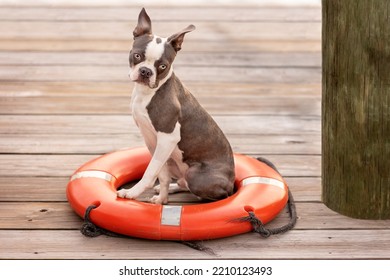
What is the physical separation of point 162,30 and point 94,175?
2.53 meters

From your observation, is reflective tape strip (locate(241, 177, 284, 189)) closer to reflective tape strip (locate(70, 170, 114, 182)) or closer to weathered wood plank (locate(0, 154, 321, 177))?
weathered wood plank (locate(0, 154, 321, 177))

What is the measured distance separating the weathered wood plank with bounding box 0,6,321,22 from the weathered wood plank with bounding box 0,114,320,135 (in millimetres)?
1806

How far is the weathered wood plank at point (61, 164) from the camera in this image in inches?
145

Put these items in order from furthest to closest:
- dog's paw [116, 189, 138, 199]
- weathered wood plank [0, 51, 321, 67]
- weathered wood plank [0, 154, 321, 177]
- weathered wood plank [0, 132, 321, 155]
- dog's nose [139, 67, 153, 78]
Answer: weathered wood plank [0, 51, 321, 67] → weathered wood plank [0, 132, 321, 155] → weathered wood plank [0, 154, 321, 177] → dog's paw [116, 189, 138, 199] → dog's nose [139, 67, 153, 78]

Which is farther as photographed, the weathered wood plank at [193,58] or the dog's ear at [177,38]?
the weathered wood plank at [193,58]

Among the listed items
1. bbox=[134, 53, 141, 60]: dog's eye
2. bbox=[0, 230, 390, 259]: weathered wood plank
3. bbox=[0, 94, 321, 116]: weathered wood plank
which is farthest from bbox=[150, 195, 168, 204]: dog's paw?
bbox=[0, 94, 321, 116]: weathered wood plank

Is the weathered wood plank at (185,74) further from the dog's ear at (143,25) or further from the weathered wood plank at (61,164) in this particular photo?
the dog's ear at (143,25)

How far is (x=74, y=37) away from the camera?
569 cm

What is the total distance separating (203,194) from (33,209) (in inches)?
27.6

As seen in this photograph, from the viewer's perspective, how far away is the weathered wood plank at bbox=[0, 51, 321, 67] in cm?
521

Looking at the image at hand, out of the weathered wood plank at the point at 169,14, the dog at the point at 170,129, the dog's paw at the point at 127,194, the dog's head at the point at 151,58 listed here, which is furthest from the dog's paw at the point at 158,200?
the weathered wood plank at the point at 169,14

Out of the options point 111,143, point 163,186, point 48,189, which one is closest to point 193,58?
point 111,143

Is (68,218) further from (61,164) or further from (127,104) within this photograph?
(127,104)

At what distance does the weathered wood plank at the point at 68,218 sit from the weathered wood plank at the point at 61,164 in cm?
32
